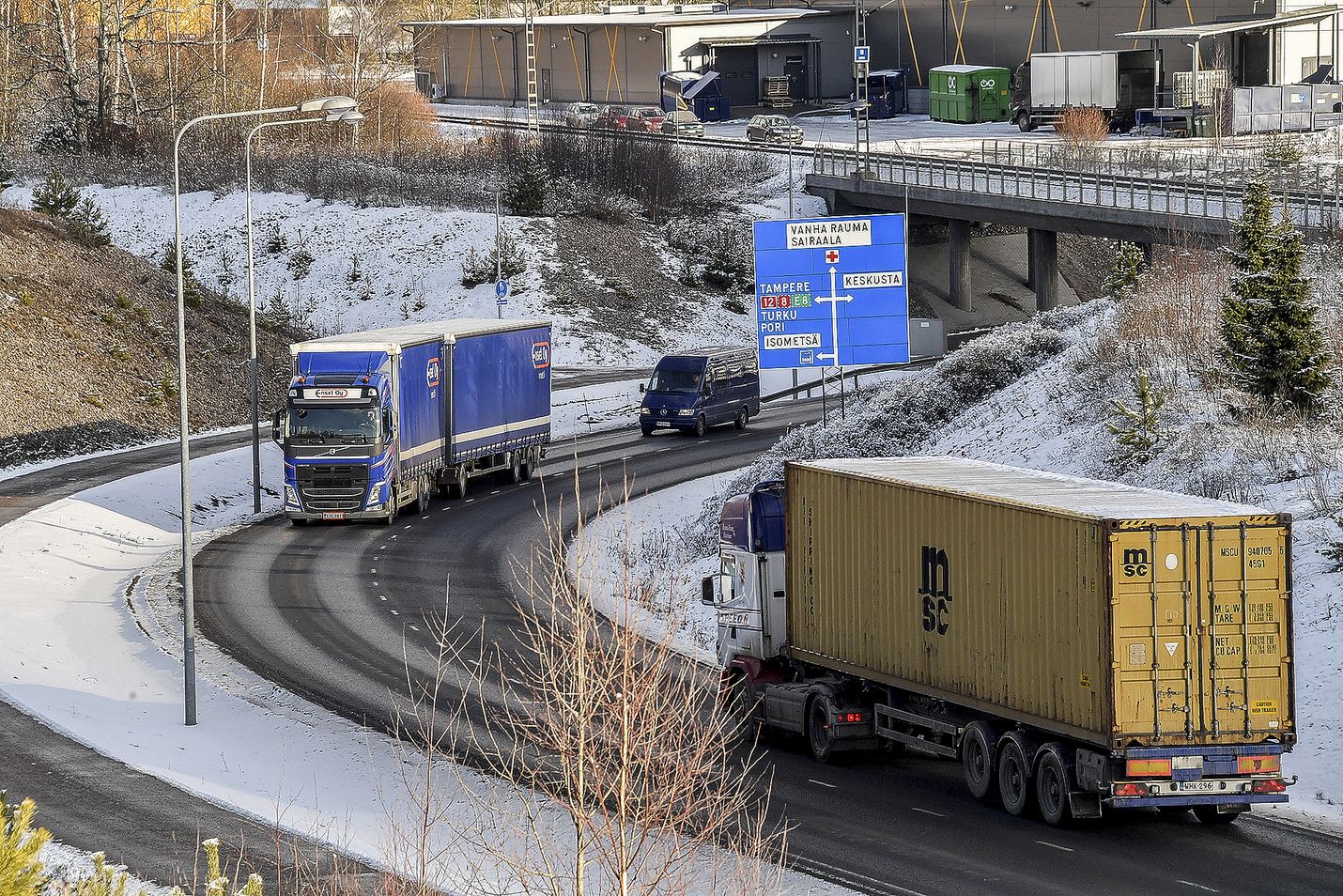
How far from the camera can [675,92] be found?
4274 inches

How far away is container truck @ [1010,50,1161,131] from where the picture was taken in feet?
299

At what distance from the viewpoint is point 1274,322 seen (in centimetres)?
3025

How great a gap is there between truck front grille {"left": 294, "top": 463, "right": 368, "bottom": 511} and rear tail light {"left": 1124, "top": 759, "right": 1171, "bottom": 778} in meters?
24.8

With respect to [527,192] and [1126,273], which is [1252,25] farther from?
[1126,273]

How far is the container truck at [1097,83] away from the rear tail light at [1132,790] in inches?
3056

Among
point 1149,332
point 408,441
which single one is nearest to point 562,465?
point 408,441

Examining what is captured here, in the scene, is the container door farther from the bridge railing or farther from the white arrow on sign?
the bridge railing

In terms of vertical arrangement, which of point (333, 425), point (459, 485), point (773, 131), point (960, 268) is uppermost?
point (773, 131)

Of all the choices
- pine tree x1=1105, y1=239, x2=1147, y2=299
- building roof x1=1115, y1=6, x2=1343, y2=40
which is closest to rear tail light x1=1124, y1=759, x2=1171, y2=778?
pine tree x1=1105, y1=239, x2=1147, y2=299

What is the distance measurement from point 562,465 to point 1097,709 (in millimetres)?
33066

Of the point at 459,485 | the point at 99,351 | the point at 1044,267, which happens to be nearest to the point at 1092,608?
the point at 459,485

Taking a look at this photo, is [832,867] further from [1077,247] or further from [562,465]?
[1077,247]

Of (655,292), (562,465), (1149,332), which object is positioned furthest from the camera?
(655,292)

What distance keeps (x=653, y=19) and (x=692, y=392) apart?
64.5 m
